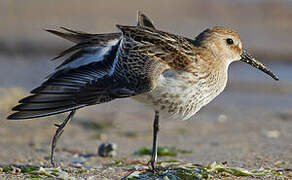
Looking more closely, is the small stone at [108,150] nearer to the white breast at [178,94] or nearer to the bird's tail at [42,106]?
the white breast at [178,94]

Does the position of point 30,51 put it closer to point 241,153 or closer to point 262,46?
point 262,46

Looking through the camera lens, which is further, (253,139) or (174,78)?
(253,139)

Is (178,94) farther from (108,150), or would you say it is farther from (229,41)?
(108,150)

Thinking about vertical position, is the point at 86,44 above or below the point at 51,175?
above

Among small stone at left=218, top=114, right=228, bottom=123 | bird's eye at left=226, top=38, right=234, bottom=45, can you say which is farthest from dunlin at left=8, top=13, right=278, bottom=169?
small stone at left=218, top=114, right=228, bottom=123

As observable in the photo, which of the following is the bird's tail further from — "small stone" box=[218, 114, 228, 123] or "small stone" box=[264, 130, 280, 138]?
"small stone" box=[218, 114, 228, 123]

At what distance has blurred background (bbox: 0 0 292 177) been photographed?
8.34m

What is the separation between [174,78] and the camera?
19.2 feet

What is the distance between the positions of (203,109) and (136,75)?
5.22 meters

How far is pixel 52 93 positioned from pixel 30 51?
10807 millimetres

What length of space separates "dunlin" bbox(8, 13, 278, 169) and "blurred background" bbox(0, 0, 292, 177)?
1.38 m

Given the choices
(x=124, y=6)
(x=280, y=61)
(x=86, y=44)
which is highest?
(x=124, y=6)

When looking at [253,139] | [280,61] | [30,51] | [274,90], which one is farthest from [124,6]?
[253,139]

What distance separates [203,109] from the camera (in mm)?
10844
